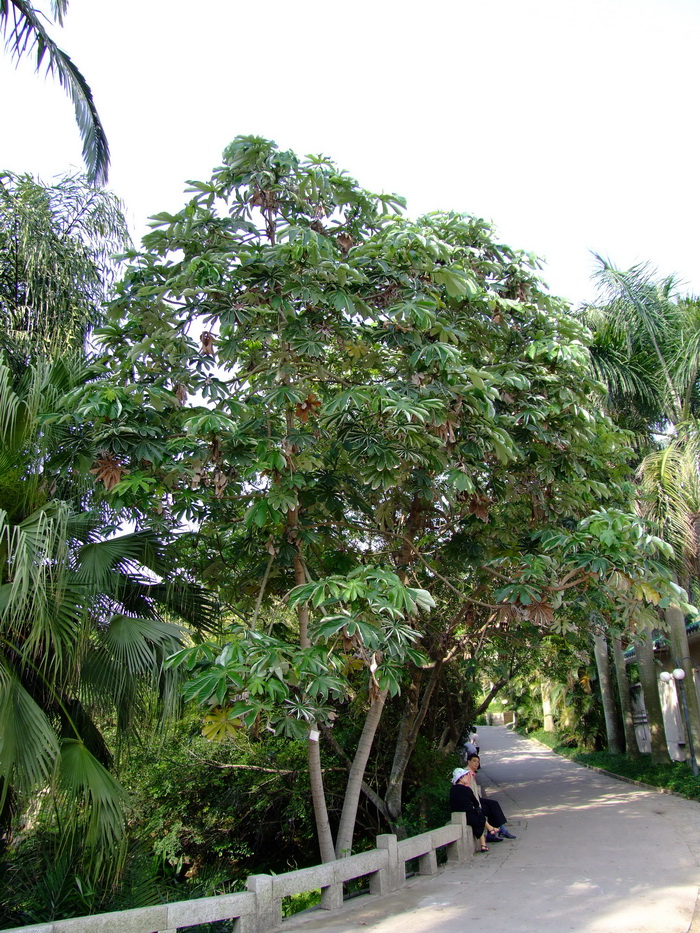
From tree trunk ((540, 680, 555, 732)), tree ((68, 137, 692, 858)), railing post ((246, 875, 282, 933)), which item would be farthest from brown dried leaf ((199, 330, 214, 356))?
tree trunk ((540, 680, 555, 732))

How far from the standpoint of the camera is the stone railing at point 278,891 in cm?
548

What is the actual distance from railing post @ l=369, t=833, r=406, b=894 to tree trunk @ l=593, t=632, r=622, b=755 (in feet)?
42.3

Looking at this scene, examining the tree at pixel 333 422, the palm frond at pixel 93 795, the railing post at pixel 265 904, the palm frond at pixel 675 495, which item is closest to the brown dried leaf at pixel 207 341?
the tree at pixel 333 422

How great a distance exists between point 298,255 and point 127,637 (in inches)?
161

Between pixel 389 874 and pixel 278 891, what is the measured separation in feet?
5.89

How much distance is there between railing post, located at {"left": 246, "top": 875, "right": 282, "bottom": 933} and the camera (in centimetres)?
653

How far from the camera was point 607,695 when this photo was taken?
810 inches

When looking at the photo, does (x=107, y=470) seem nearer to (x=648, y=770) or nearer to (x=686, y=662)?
(x=686, y=662)

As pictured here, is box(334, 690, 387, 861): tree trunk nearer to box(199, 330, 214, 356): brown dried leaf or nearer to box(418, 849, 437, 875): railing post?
box(418, 849, 437, 875): railing post

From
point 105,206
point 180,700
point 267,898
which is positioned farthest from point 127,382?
point 267,898

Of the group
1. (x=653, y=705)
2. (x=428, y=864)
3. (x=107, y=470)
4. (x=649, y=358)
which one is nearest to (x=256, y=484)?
(x=107, y=470)

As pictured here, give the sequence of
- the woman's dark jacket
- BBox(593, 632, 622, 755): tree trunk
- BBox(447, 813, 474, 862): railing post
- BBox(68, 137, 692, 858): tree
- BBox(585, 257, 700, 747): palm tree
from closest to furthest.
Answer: BBox(68, 137, 692, 858): tree → BBox(447, 813, 474, 862): railing post → the woman's dark jacket → BBox(585, 257, 700, 747): palm tree → BBox(593, 632, 622, 755): tree trunk

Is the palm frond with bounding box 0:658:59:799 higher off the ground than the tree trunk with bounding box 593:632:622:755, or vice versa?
the palm frond with bounding box 0:658:59:799

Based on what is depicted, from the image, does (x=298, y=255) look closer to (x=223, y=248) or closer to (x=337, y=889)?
(x=223, y=248)
